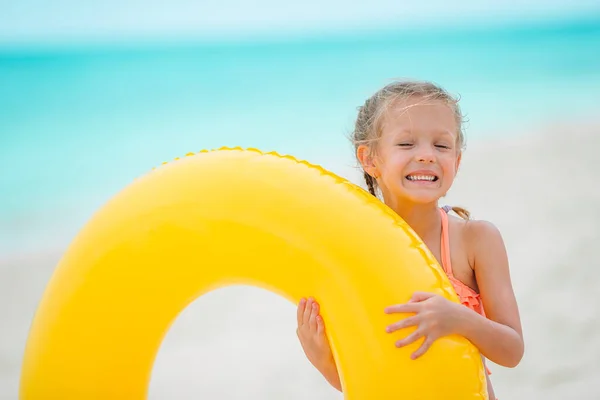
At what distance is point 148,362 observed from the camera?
2.20 metres

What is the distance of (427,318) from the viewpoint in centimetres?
187

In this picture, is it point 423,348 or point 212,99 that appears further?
point 212,99

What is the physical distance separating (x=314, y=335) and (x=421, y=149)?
60 centimetres

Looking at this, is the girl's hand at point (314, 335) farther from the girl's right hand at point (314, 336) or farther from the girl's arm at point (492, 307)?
the girl's arm at point (492, 307)

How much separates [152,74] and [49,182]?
537 centimetres

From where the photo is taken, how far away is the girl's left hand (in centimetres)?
186

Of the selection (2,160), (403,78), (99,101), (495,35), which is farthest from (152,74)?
(403,78)

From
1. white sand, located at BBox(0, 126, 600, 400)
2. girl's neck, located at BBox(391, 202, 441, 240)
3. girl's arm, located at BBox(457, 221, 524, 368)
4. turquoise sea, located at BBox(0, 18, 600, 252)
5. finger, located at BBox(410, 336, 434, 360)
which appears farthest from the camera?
turquoise sea, located at BBox(0, 18, 600, 252)

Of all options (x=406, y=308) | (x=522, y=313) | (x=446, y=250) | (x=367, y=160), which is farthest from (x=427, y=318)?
(x=522, y=313)

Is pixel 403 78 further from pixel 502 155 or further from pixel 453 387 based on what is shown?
pixel 502 155

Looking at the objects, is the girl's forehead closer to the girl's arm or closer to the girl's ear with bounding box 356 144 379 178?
the girl's ear with bounding box 356 144 379 178

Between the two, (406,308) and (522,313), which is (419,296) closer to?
(406,308)

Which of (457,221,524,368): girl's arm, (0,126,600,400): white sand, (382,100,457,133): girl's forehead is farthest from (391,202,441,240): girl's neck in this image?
(0,126,600,400): white sand

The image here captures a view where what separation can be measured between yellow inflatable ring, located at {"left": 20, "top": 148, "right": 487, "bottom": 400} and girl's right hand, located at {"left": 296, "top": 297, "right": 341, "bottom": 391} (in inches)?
1.4
